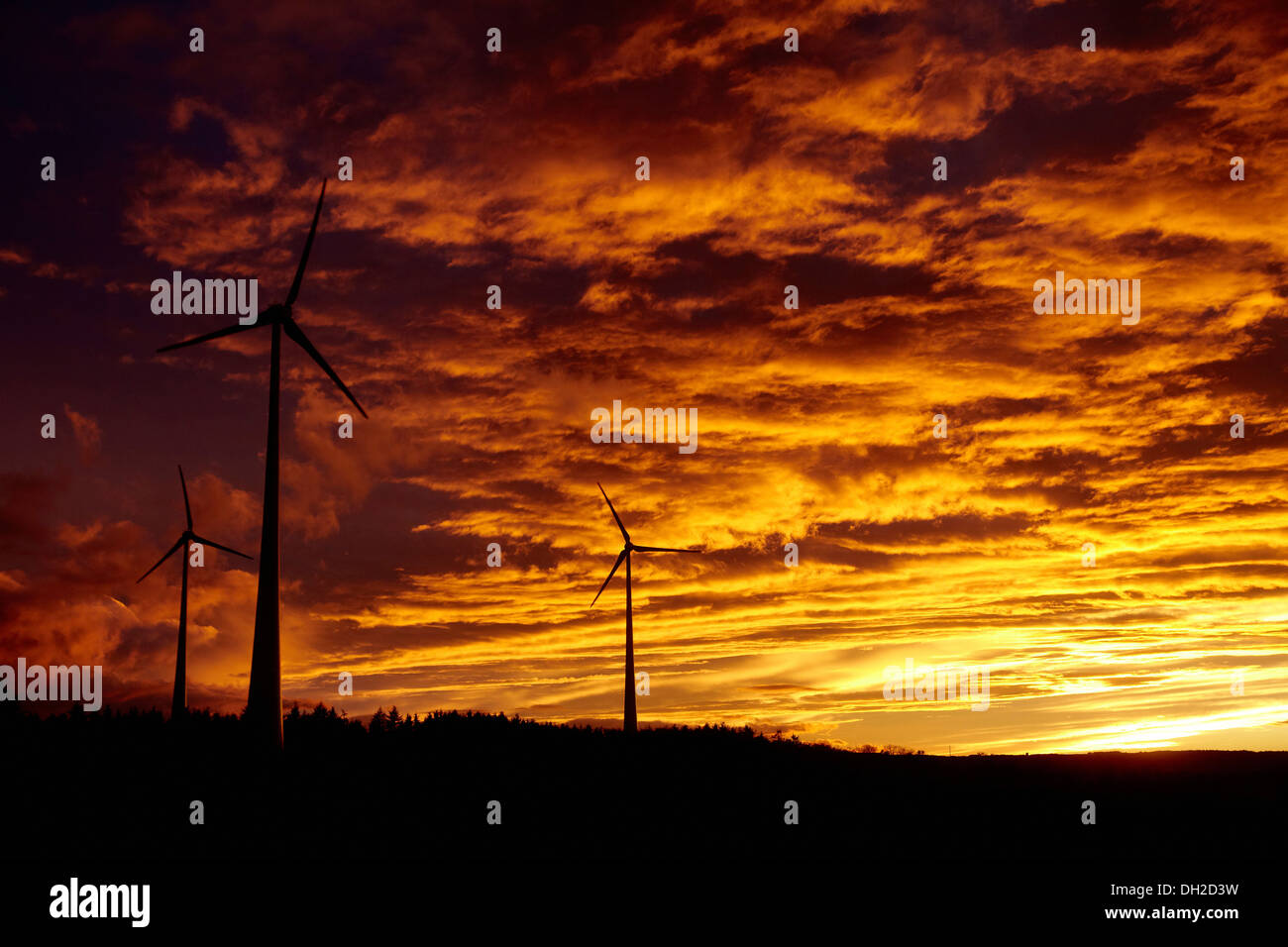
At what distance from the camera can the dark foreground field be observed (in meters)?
33.8

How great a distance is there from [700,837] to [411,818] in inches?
523

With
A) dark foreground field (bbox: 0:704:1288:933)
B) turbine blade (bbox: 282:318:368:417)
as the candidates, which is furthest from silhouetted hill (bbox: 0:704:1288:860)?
turbine blade (bbox: 282:318:368:417)

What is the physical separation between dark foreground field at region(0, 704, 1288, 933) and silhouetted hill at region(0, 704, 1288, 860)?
0.21 m

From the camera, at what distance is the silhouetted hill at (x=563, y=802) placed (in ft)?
144

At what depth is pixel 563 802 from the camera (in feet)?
183

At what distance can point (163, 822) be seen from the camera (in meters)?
45.4

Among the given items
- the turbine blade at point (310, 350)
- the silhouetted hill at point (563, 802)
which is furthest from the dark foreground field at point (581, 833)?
the turbine blade at point (310, 350)

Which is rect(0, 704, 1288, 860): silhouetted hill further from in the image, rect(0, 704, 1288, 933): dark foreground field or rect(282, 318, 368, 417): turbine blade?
rect(282, 318, 368, 417): turbine blade

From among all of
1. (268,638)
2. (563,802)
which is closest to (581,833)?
(563,802)

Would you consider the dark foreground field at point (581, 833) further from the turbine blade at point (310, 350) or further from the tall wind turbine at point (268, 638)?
the turbine blade at point (310, 350)

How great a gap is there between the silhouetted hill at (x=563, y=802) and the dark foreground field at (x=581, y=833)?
214mm

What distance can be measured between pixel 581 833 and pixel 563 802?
8.46 m
